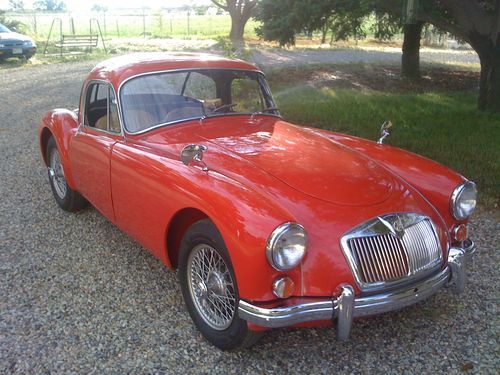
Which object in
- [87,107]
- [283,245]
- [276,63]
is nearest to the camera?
[283,245]

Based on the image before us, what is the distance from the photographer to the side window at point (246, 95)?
13.7 feet

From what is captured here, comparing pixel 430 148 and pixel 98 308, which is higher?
pixel 430 148

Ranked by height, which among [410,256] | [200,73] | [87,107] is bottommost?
[410,256]

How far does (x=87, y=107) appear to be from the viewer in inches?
174

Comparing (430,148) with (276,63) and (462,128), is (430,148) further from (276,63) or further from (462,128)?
(276,63)

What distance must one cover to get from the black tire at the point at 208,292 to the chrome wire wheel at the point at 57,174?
8.10 ft

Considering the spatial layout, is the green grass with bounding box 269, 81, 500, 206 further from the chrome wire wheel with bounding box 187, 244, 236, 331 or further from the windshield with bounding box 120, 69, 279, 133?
the chrome wire wheel with bounding box 187, 244, 236, 331

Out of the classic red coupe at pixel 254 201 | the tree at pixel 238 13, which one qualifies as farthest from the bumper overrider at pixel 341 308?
the tree at pixel 238 13

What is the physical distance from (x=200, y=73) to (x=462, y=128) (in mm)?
5145

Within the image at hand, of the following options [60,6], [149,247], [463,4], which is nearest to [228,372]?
[149,247]

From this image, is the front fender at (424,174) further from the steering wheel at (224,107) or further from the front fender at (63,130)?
the front fender at (63,130)

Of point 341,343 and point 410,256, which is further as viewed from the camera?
point 341,343

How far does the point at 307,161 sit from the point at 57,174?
3.01 metres

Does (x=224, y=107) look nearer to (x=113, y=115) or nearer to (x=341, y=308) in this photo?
(x=113, y=115)
